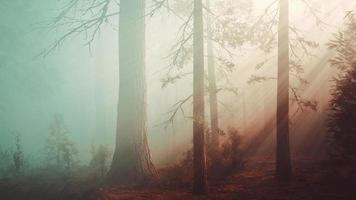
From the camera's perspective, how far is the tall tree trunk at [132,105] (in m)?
12.0

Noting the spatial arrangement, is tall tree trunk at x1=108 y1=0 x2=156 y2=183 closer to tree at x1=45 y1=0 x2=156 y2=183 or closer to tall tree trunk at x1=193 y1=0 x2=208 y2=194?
tree at x1=45 y1=0 x2=156 y2=183

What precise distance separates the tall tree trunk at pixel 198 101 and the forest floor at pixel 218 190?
1.34 feet

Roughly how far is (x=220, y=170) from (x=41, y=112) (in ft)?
112

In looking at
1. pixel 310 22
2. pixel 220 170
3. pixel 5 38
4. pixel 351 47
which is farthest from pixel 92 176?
pixel 5 38

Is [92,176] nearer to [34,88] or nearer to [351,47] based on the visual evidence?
[351,47]

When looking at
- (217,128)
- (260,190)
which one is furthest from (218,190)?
(217,128)

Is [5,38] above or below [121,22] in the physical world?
above

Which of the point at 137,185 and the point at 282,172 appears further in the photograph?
the point at 282,172

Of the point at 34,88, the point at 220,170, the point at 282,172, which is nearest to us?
the point at 282,172

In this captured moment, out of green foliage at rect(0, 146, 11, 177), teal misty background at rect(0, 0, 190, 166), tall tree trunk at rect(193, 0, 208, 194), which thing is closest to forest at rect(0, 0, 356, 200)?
tall tree trunk at rect(193, 0, 208, 194)

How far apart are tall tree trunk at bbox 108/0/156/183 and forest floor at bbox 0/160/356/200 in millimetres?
778

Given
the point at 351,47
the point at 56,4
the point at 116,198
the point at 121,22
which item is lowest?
the point at 116,198

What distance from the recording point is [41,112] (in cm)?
Answer: 4453

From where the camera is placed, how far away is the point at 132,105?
12305mm
